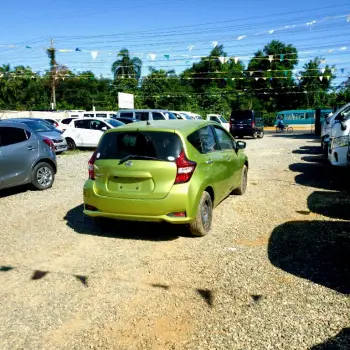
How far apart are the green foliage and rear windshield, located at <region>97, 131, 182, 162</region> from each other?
4478cm

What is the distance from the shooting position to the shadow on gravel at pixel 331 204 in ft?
21.4

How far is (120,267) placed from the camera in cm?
452

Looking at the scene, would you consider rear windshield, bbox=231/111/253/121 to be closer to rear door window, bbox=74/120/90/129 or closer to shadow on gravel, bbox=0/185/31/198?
rear door window, bbox=74/120/90/129

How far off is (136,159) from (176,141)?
59 centimetres

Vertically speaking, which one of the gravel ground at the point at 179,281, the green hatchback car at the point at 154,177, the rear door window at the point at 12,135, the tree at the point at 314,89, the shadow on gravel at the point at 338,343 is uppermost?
the tree at the point at 314,89

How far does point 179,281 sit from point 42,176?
596 cm

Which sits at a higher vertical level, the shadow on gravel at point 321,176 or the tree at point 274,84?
the tree at point 274,84

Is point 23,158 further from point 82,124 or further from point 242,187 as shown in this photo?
point 82,124

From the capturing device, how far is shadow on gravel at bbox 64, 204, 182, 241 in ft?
18.4

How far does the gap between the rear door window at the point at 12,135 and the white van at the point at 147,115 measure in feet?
41.0

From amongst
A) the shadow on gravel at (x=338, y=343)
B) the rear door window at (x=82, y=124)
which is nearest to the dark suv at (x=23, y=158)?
the shadow on gravel at (x=338, y=343)

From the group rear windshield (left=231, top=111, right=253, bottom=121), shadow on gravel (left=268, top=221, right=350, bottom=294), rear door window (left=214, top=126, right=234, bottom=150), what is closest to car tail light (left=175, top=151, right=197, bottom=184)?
shadow on gravel (left=268, top=221, right=350, bottom=294)

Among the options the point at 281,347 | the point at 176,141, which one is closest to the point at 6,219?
the point at 176,141

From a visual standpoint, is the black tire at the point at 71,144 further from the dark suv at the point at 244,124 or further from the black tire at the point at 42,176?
the dark suv at the point at 244,124
